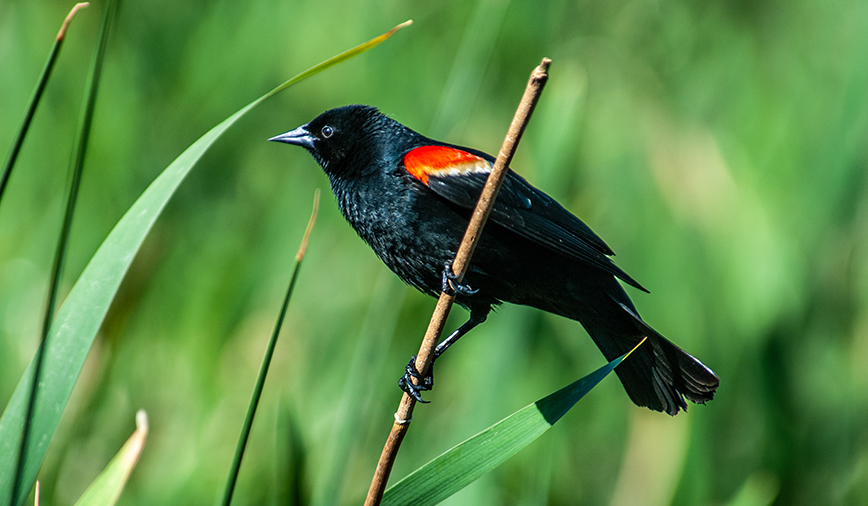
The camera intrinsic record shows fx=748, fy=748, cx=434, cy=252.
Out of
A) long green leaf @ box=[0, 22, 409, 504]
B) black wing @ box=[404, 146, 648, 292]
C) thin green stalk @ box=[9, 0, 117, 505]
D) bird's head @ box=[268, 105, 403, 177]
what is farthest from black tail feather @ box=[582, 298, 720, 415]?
thin green stalk @ box=[9, 0, 117, 505]

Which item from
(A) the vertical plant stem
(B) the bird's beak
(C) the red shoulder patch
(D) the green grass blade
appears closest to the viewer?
(A) the vertical plant stem

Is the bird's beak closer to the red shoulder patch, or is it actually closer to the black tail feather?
the red shoulder patch

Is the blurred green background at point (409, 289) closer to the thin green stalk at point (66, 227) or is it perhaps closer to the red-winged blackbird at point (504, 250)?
the red-winged blackbird at point (504, 250)

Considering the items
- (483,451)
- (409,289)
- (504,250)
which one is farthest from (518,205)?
(409,289)

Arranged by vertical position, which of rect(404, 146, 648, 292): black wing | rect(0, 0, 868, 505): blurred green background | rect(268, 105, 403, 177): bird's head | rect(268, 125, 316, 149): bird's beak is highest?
rect(404, 146, 648, 292): black wing

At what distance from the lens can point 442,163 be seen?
5.17 feet

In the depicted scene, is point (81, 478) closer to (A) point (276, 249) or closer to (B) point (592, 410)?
(A) point (276, 249)

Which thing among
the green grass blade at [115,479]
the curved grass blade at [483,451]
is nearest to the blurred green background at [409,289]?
the green grass blade at [115,479]

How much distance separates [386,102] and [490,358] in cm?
169

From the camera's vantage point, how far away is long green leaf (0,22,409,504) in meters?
0.89

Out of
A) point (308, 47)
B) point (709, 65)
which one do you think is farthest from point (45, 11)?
point (709, 65)

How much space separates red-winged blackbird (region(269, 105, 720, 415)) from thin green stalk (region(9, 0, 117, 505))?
2.30 ft

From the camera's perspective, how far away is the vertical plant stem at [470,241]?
889 millimetres

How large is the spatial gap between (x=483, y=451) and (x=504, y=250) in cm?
61
